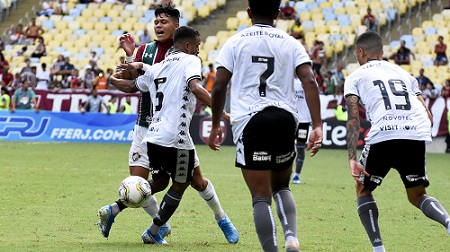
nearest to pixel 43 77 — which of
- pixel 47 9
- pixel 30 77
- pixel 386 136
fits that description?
pixel 30 77

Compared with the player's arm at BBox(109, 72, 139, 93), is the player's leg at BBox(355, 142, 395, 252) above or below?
below

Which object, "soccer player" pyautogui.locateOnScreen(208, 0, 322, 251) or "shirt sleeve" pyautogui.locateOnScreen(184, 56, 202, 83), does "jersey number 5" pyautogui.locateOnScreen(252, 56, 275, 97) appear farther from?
"shirt sleeve" pyautogui.locateOnScreen(184, 56, 202, 83)

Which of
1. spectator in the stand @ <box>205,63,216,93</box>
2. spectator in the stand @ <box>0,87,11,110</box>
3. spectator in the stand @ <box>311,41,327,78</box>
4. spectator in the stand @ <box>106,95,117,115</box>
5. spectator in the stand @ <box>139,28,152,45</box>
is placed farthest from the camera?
spectator in the stand @ <box>139,28,152,45</box>

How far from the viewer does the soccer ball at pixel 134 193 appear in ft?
29.1

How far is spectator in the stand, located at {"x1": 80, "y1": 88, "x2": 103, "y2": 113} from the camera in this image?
1145 inches

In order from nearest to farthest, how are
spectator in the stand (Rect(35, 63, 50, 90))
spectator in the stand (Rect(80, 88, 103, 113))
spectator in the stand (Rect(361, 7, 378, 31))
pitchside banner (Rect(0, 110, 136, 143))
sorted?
pitchside banner (Rect(0, 110, 136, 143)), spectator in the stand (Rect(80, 88, 103, 113)), spectator in the stand (Rect(35, 63, 50, 90)), spectator in the stand (Rect(361, 7, 378, 31))

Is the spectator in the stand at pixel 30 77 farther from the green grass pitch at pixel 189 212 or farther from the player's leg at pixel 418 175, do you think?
the player's leg at pixel 418 175

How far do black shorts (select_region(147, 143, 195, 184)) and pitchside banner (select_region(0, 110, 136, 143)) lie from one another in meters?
18.5

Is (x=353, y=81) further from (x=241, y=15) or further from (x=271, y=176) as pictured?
(x=241, y=15)

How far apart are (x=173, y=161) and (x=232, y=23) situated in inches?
1080

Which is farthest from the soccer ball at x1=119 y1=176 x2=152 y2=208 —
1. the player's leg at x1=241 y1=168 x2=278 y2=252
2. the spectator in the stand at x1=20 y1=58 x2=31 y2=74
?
the spectator in the stand at x1=20 y1=58 x2=31 y2=74

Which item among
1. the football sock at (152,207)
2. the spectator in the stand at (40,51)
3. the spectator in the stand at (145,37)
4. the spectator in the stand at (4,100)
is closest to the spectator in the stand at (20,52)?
the spectator in the stand at (40,51)

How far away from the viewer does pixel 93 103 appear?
1150 inches

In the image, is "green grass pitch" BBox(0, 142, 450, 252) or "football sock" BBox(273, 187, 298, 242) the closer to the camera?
"football sock" BBox(273, 187, 298, 242)
